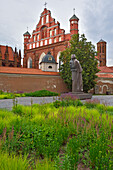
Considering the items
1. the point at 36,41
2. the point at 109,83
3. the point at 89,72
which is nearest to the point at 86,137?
the point at 89,72

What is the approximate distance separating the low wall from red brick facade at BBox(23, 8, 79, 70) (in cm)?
1093

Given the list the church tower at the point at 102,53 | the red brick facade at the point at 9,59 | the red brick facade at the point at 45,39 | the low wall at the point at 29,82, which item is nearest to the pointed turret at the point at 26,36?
the red brick facade at the point at 45,39

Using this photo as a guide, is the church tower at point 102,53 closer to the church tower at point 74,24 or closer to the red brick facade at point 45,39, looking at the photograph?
the red brick facade at point 45,39

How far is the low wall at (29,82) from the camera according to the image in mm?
21188

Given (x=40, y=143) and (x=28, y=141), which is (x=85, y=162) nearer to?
(x=40, y=143)

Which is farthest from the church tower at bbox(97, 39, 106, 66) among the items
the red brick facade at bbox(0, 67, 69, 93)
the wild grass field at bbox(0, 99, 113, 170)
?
the wild grass field at bbox(0, 99, 113, 170)

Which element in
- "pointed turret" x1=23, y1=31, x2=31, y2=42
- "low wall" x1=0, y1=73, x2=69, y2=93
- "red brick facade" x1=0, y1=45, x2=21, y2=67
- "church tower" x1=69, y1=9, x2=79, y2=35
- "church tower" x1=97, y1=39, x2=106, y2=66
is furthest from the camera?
"church tower" x1=97, y1=39, x2=106, y2=66

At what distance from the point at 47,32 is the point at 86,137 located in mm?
38196

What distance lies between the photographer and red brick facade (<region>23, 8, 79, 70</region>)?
33528mm

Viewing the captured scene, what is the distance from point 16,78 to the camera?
2191 centimetres

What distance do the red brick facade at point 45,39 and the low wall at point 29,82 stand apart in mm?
10925

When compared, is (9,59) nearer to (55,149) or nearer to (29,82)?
(29,82)

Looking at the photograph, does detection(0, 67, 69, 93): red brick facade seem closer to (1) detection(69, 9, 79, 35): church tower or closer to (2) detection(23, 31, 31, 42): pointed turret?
(1) detection(69, 9, 79, 35): church tower

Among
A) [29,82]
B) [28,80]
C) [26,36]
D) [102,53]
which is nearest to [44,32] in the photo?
[26,36]
